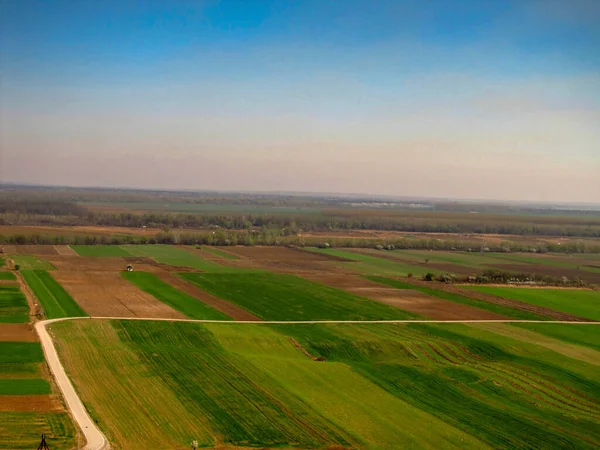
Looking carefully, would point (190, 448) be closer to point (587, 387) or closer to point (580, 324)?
point (587, 387)

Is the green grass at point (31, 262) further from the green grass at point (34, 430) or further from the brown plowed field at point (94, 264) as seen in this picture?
the green grass at point (34, 430)

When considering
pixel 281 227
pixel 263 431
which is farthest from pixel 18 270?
pixel 281 227

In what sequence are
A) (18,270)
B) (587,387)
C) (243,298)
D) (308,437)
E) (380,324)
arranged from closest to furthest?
(308,437)
(587,387)
(380,324)
(243,298)
(18,270)

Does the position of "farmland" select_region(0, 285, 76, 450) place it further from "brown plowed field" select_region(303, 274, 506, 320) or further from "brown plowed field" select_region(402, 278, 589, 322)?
"brown plowed field" select_region(402, 278, 589, 322)

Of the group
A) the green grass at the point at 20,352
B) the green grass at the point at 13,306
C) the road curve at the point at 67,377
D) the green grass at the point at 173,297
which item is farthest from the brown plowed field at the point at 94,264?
the green grass at the point at 20,352

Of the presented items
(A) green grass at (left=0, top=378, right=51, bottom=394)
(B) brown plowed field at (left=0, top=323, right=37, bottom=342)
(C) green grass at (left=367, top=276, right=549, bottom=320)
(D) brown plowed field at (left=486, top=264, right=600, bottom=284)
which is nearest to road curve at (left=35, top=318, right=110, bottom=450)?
(A) green grass at (left=0, top=378, right=51, bottom=394)

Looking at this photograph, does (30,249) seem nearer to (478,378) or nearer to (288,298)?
(288,298)
